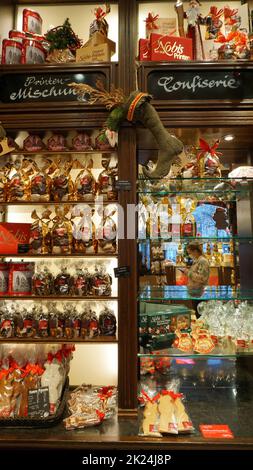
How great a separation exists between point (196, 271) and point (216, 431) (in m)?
0.86

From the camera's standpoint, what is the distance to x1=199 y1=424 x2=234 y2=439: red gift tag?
5.03 ft

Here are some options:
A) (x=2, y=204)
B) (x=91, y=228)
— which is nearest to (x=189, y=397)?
(x=91, y=228)

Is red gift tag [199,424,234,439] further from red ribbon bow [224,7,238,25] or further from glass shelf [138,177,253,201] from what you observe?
red ribbon bow [224,7,238,25]

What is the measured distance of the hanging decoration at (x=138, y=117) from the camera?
173 cm

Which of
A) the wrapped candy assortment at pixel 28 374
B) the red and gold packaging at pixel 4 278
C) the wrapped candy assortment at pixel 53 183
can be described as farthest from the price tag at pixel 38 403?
the wrapped candy assortment at pixel 53 183

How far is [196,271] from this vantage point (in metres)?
2.01

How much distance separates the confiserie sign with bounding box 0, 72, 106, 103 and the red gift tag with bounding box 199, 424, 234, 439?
1.95 meters

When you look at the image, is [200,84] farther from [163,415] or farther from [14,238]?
[163,415]

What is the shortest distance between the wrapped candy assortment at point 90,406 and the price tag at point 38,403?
129mm

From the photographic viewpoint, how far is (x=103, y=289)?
77.0 inches

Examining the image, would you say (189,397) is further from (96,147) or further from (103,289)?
(96,147)
